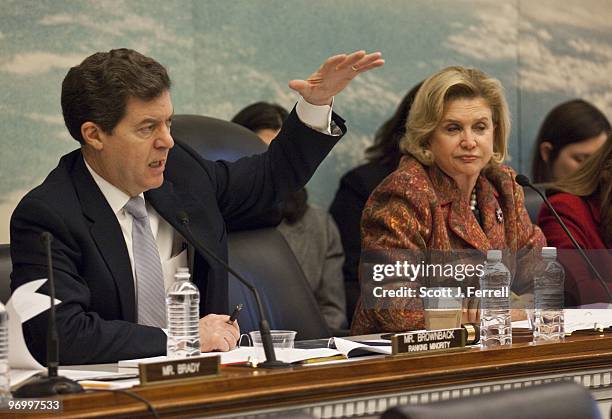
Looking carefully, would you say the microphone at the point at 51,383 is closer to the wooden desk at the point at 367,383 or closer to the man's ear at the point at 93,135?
the wooden desk at the point at 367,383

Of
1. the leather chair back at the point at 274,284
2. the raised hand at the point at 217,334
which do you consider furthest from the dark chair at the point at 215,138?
the raised hand at the point at 217,334

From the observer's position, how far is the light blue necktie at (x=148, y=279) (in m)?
2.74

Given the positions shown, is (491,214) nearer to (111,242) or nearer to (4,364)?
(111,242)

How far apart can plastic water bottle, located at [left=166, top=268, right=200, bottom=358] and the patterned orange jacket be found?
971mm

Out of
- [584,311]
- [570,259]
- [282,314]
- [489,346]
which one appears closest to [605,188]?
[570,259]

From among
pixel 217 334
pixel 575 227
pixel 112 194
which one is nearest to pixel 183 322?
pixel 217 334

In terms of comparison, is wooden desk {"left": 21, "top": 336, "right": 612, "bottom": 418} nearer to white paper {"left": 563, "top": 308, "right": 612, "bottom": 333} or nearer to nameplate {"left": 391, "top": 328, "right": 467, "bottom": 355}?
nameplate {"left": 391, "top": 328, "right": 467, "bottom": 355}

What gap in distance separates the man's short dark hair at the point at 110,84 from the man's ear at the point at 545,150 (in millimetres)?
2877

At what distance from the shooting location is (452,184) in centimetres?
358

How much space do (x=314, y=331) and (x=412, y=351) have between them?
1167 millimetres

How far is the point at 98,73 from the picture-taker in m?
2.76

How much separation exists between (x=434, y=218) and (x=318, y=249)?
1327 millimetres

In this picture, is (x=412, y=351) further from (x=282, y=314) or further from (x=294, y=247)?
(x=294, y=247)

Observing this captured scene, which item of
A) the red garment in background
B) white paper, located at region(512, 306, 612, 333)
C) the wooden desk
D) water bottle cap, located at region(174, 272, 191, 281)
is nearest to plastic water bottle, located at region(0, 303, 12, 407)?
the wooden desk
